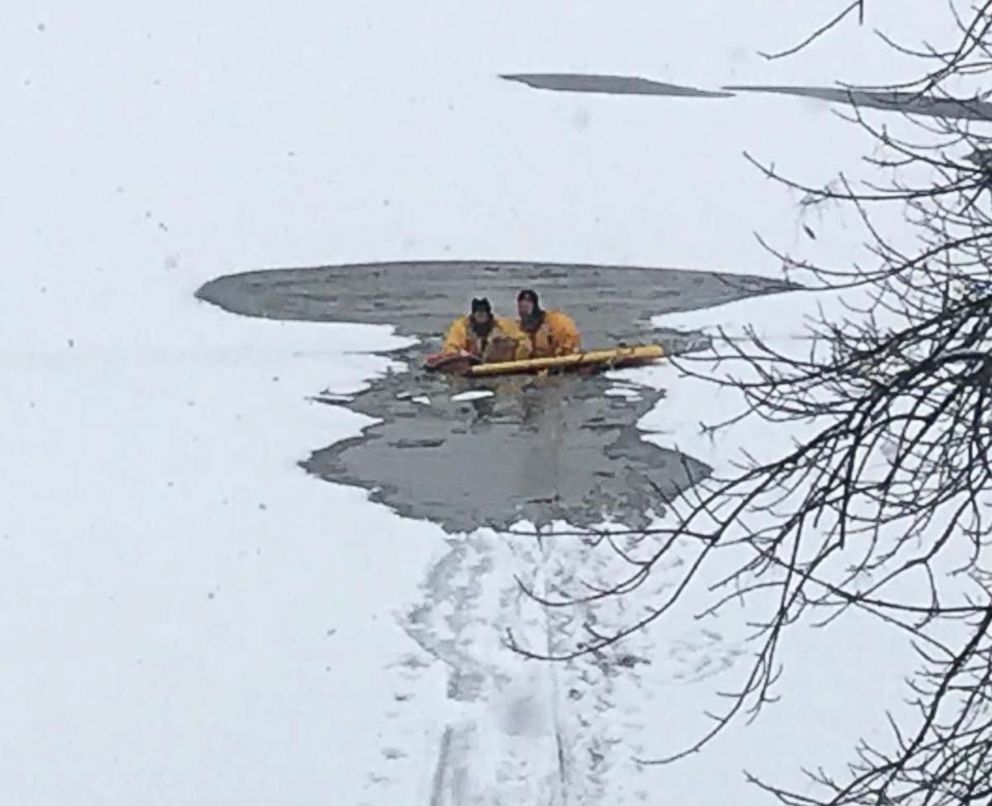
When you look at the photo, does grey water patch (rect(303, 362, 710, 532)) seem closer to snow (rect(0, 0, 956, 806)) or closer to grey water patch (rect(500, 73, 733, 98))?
snow (rect(0, 0, 956, 806))

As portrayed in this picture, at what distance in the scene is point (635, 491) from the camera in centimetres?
1215

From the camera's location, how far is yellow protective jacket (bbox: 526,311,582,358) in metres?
15.2

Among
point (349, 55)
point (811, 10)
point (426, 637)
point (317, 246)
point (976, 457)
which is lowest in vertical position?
point (976, 457)

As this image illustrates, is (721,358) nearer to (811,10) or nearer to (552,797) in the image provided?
(552,797)

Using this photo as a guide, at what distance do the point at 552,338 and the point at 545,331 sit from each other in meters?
0.09

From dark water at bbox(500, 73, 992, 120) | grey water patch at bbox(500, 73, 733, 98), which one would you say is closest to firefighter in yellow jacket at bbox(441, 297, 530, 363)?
→ dark water at bbox(500, 73, 992, 120)

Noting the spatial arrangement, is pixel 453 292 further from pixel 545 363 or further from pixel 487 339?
pixel 545 363

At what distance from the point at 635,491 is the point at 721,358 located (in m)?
7.48

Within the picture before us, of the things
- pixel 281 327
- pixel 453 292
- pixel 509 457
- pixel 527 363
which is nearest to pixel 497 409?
pixel 527 363

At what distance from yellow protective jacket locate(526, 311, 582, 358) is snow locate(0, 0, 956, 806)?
110 cm

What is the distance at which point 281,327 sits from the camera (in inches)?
713

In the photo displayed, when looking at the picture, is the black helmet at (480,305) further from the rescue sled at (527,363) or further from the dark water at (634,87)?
the dark water at (634,87)

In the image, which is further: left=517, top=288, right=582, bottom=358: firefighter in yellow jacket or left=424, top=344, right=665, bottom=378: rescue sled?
left=517, top=288, right=582, bottom=358: firefighter in yellow jacket

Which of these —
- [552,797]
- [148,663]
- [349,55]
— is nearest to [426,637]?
[148,663]
